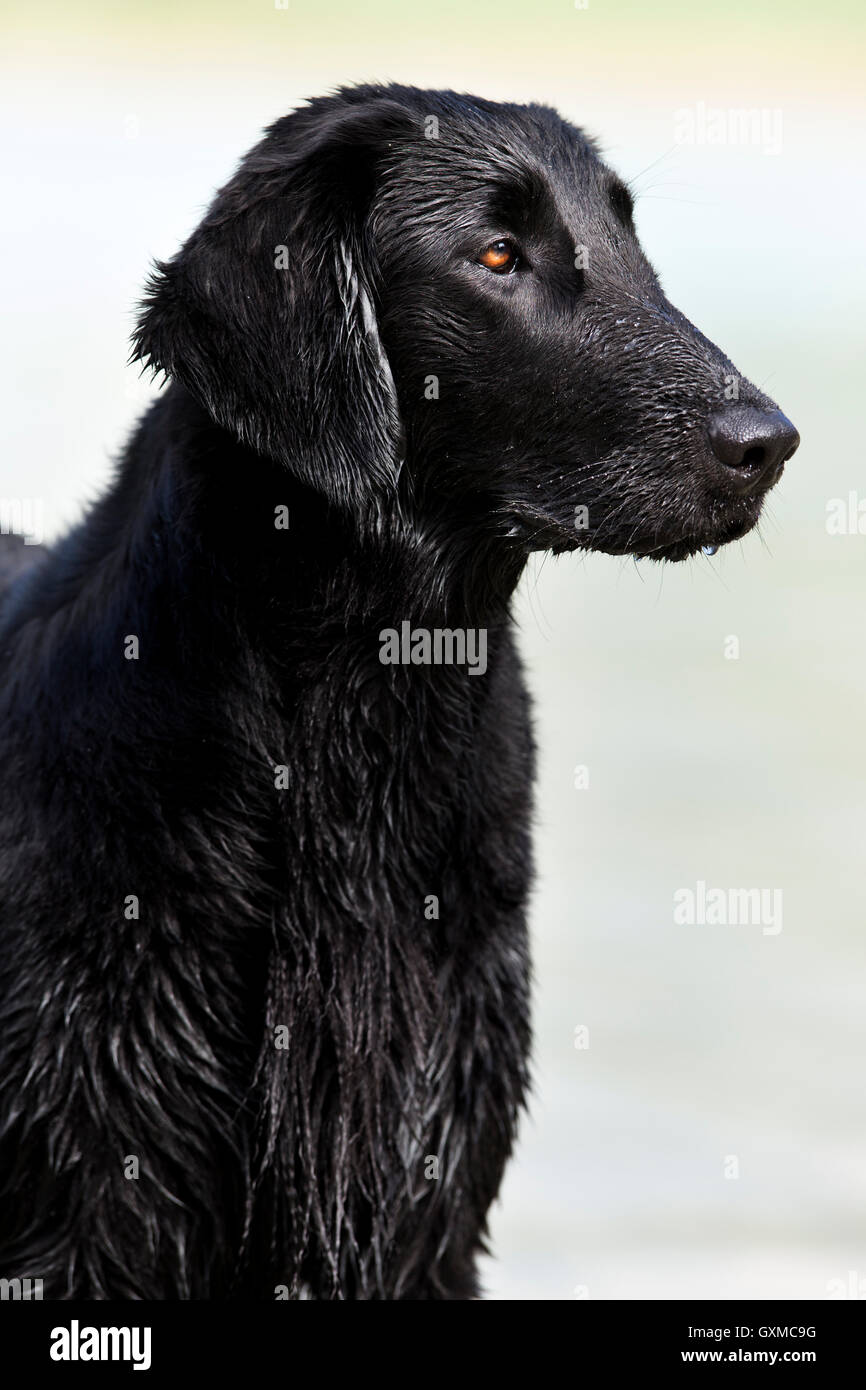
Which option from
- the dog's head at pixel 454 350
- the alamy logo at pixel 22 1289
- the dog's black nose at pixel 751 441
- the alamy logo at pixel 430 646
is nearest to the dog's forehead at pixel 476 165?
the dog's head at pixel 454 350

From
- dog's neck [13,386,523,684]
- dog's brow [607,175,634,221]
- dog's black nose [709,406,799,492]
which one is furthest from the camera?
dog's brow [607,175,634,221]

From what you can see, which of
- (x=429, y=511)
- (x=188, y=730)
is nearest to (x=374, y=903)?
(x=188, y=730)

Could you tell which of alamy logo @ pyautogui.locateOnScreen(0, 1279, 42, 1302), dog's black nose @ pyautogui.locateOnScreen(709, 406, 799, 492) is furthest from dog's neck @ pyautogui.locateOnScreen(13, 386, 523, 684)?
alamy logo @ pyautogui.locateOnScreen(0, 1279, 42, 1302)

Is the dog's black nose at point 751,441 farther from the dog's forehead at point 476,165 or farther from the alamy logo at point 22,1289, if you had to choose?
the alamy logo at point 22,1289

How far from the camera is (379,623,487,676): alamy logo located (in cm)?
404

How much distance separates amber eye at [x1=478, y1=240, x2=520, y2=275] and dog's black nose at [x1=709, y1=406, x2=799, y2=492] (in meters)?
0.51

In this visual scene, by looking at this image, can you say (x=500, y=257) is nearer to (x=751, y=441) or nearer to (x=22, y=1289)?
(x=751, y=441)

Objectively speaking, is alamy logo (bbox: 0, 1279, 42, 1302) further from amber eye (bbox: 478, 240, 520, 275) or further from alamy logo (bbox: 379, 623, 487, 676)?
amber eye (bbox: 478, 240, 520, 275)

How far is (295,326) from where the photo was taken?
12.7 feet

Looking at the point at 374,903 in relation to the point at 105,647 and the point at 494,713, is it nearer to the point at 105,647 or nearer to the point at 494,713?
the point at 494,713

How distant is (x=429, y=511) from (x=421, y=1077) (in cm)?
118

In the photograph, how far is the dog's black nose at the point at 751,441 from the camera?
150 inches
